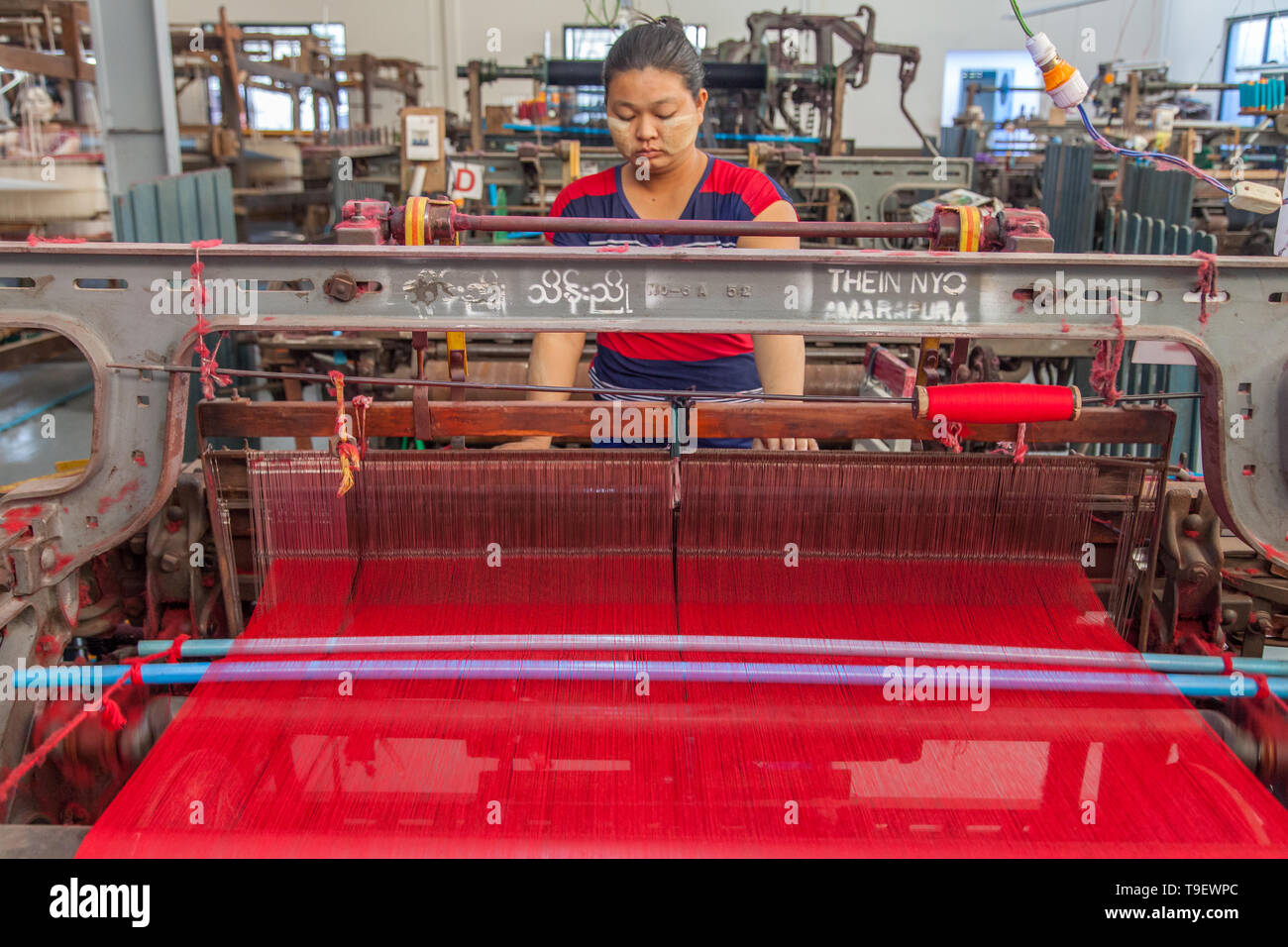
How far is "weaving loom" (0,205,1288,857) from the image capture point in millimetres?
1644

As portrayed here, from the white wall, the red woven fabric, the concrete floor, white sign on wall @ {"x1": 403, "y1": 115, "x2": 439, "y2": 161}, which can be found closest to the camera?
the red woven fabric

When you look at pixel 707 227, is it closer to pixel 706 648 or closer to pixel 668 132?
pixel 668 132

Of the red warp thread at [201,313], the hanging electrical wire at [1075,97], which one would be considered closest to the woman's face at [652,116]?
the hanging electrical wire at [1075,97]

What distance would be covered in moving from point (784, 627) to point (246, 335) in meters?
4.23

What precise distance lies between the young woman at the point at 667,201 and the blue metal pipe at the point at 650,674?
69 cm

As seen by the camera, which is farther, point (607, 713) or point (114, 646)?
point (114, 646)

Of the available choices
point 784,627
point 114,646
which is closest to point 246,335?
point 114,646

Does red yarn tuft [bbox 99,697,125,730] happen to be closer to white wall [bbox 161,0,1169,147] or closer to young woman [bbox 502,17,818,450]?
young woman [bbox 502,17,818,450]

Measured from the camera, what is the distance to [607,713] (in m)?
1.85

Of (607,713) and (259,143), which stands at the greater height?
(259,143)

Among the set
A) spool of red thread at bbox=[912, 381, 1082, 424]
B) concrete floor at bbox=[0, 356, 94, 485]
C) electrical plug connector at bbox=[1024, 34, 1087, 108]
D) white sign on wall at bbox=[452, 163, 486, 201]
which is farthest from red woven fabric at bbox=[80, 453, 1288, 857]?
white sign on wall at bbox=[452, 163, 486, 201]

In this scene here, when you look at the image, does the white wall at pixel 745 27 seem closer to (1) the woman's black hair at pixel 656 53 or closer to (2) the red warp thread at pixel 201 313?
(1) the woman's black hair at pixel 656 53

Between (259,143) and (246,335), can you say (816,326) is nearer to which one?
(246,335)

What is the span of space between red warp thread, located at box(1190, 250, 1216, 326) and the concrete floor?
5.44m
